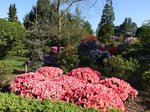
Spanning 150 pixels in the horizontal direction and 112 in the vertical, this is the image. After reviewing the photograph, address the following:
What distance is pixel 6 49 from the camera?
24.9m

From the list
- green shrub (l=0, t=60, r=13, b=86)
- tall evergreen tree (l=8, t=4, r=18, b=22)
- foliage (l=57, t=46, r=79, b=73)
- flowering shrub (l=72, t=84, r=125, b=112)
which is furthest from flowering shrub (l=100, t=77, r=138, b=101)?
tall evergreen tree (l=8, t=4, r=18, b=22)

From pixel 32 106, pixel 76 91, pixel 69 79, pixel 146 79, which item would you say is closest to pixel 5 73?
Result: pixel 69 79

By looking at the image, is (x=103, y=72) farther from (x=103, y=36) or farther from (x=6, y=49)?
(x=103, y=36)

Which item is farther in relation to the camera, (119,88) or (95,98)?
(119,88)

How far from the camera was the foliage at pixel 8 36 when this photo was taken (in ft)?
80.3

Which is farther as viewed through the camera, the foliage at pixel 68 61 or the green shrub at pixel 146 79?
the foliage at pixel 68 61

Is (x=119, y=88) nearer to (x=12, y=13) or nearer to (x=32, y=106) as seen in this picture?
(x=32, y=106)

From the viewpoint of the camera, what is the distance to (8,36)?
80.6 feet

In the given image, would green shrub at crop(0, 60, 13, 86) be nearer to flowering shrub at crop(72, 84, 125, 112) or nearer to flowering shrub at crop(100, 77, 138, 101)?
flowering shrub at crop(100, 77, 138, 101)

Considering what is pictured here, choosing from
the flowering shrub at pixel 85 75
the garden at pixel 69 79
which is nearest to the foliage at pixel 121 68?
the garden at pixel 69 79

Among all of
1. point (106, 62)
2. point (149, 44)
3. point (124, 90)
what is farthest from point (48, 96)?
point (149, 44)

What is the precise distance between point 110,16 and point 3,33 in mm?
48479

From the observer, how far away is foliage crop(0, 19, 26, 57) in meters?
24.5

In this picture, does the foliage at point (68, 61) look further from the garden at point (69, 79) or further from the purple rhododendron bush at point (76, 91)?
the purple rhododendron bush at point (76, 91)
